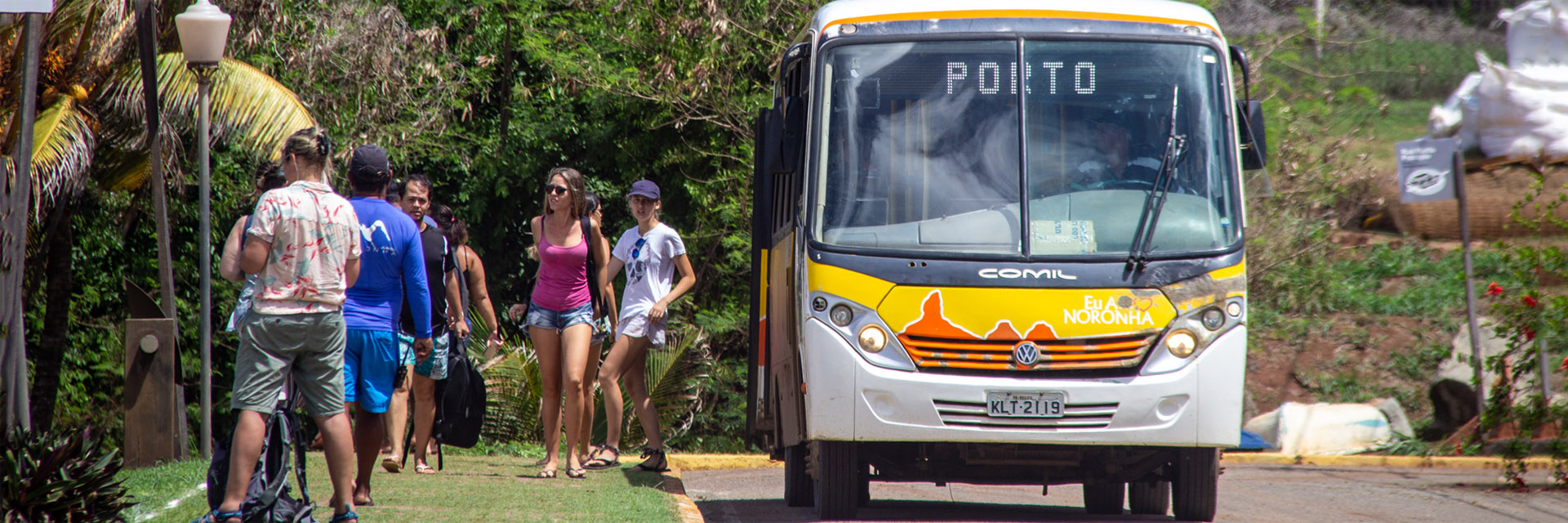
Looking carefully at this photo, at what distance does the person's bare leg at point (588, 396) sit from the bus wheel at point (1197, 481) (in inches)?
135

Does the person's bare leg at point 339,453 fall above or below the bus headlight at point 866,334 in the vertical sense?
below

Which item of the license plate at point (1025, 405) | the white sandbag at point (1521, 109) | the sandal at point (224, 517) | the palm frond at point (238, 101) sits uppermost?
the white sandbag at point (1521, 109)

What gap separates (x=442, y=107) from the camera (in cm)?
1773

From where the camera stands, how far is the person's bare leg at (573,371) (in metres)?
8.89

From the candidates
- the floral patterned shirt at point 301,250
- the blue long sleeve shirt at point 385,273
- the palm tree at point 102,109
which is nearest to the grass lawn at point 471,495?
the blue long sleeve shirt at point 385,273

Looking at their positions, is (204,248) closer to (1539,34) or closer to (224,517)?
(224,517)

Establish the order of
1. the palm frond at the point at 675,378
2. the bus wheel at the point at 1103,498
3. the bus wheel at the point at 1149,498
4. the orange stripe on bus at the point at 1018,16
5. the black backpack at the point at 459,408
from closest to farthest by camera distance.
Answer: the orange stripe on bus at the point at 1018,16 → the black backpack at the point at 459,408 → the bus wheel at the point at 1149,498 → the bus wheel at the point at 1103,498 → the palm frond at the point at 675,378

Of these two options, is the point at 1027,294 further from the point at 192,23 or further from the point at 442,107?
the point at 442,107

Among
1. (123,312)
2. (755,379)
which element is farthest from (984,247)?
(123,312)

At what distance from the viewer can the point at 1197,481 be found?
764 centimetres

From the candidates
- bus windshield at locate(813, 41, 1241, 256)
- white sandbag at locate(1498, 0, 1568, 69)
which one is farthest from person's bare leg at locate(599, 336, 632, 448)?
white sandbag at locate(1498, 0, 1568, 69)

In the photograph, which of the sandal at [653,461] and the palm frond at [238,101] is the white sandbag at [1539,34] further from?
the sandal at [653,461]

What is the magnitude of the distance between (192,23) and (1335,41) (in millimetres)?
12489

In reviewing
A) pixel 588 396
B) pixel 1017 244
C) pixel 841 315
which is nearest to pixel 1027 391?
pixel 1017 244
